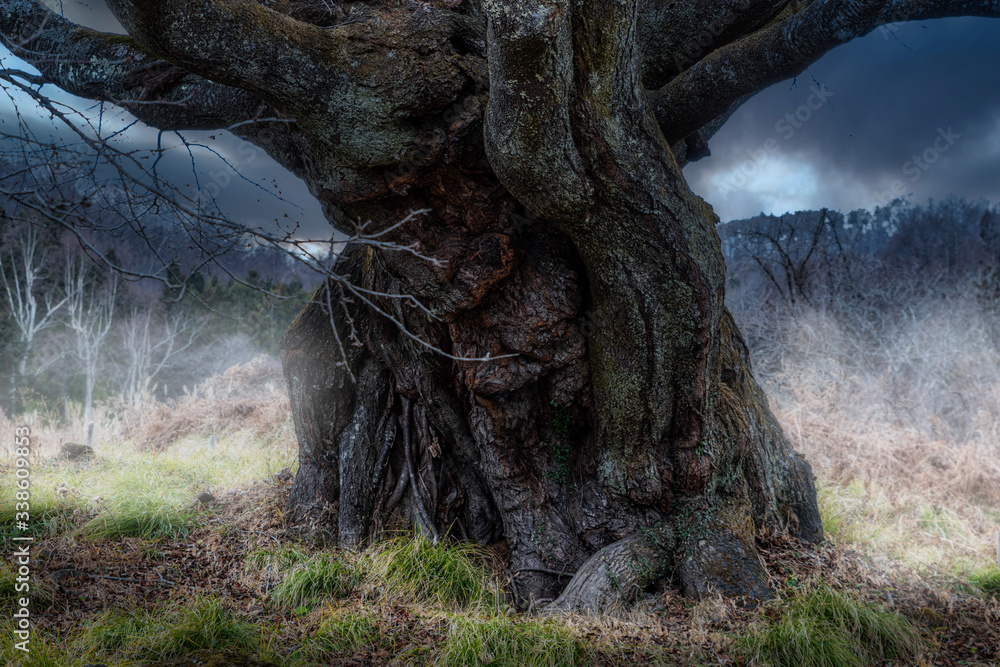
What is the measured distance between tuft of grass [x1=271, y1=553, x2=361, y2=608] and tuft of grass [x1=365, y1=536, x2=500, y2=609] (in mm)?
165

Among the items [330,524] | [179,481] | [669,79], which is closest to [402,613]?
[330,524]

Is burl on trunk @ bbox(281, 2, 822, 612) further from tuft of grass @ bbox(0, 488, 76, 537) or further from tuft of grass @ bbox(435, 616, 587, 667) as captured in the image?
tuft of grass @ bbox(0, 488, 76, 537)

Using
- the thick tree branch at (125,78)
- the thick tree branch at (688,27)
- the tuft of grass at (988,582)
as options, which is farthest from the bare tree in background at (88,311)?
the tuft of grass at (988,582)

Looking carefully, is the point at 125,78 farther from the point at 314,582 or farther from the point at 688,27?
the point at 688,27

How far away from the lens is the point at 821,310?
39.6 feet

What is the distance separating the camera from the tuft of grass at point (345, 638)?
2744 millimetres

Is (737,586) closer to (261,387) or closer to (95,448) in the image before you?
(95,448)

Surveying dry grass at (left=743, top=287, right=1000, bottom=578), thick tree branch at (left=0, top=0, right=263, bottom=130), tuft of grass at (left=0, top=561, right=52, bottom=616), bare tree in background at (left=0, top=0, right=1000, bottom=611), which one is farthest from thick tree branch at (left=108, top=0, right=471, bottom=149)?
dry grass at (left=743, top=287, right=1000, bottom=578)

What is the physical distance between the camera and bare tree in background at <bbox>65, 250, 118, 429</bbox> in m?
13.3

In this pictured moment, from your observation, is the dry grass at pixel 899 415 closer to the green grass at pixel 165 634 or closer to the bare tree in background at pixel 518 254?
the bare tree in background at pixel 518 254

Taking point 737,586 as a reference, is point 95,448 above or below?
above

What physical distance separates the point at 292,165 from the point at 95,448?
5.26 m

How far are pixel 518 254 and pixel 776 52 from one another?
2184 mm

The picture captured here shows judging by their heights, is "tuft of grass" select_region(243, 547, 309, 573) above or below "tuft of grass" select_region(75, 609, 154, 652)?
above
